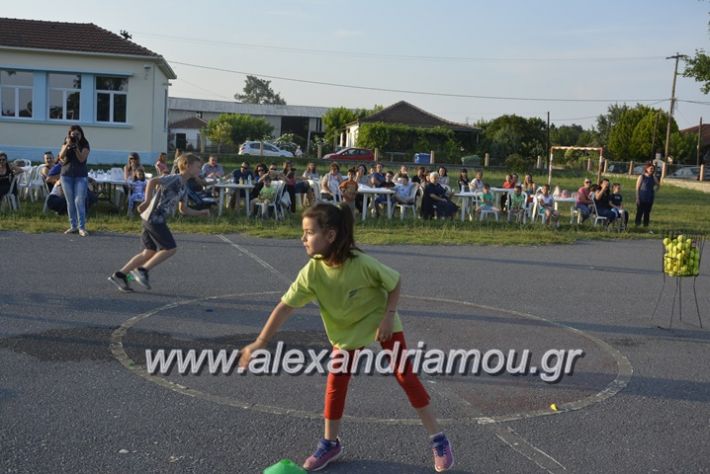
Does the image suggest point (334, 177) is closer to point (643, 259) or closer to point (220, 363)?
point (643, 259)

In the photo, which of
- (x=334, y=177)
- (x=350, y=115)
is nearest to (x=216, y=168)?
(x=334, y=177)

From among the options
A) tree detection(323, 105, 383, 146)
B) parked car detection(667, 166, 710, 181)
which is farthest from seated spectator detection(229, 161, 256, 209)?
tree detection(323, 105, 383, 146)

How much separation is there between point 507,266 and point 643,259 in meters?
3.26

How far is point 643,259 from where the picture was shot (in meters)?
13.7

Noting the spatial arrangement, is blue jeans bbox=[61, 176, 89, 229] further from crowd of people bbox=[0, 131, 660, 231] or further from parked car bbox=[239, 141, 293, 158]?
parked car bbox=[239, 141, 293, 158]

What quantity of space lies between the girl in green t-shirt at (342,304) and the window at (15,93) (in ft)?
96.0

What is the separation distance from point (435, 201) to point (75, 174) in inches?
352

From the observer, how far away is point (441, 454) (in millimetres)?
4285

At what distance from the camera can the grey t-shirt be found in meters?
8.41

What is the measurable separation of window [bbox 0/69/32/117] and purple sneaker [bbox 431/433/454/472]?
29664 millimetres

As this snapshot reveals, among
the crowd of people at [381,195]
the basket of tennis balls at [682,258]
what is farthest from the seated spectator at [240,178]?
the basket of tennis balls at [682,258]

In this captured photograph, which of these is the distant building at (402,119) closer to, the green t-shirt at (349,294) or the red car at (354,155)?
the red car at (354,155)

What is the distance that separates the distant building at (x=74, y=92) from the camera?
1173 inches

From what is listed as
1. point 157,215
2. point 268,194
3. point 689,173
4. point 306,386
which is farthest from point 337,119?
point 306,386
